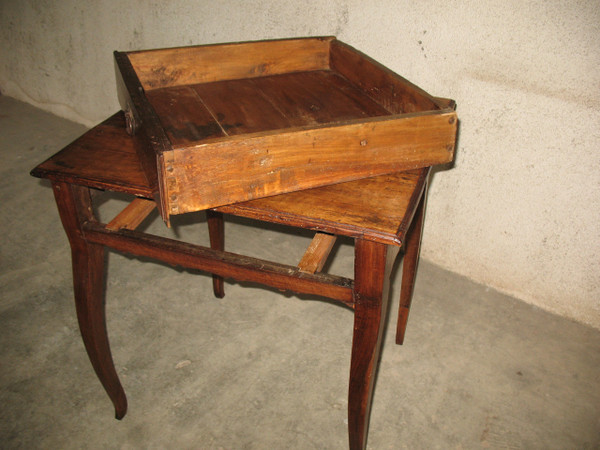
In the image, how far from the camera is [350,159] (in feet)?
3.33

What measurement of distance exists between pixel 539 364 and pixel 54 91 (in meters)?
2.67

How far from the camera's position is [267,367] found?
1578mm

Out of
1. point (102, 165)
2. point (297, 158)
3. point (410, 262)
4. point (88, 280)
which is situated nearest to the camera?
point (297, 158)

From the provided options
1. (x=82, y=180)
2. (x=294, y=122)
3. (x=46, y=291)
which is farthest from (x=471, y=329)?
(x=46, y=291)

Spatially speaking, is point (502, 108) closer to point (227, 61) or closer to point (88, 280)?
point (227, 61)

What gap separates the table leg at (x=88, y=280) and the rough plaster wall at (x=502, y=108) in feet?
3.42

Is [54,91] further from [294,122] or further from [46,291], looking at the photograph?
[294,122]

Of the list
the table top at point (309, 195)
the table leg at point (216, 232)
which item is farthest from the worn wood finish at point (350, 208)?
the table leg at point (216, 232)

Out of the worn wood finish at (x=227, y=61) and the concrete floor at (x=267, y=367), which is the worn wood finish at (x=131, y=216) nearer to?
the worn wood finish at (x=227, y=61)

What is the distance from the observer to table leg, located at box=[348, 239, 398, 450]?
0.95 metres

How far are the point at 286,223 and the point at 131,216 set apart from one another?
0.39m

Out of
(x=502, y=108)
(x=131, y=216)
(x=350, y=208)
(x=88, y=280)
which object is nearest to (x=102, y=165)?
(x=131, y=216)

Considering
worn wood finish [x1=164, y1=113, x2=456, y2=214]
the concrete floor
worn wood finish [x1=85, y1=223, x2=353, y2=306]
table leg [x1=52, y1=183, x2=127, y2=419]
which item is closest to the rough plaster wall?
the concrete floor

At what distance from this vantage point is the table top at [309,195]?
0.94 metres
